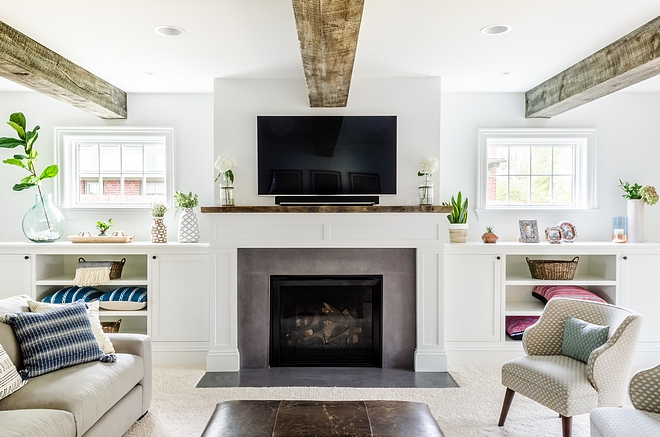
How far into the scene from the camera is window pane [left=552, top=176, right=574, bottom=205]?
4.61 metres

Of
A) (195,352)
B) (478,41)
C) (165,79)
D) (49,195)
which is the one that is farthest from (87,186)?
(478,41)

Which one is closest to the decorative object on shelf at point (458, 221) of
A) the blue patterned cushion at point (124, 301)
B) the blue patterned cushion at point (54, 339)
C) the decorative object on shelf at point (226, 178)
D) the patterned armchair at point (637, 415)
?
the decorative object on shelf at point (226, 178)

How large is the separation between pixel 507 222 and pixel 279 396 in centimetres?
261

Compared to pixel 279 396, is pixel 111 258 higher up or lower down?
higher up

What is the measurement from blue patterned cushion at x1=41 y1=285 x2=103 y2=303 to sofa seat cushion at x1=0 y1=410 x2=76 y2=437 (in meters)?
2.19

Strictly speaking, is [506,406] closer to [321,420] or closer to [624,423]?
[624,423]

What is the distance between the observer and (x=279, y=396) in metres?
3.39

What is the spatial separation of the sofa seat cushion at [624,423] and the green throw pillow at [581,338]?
1.81 feet

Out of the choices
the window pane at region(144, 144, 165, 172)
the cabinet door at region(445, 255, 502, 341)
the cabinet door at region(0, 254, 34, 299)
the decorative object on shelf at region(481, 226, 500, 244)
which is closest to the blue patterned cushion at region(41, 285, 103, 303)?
the cabinet door at region(0, 254, 34, 299)

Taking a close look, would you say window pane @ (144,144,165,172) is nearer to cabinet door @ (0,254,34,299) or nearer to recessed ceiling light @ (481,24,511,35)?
cabinet door @ (0,254,34,299)

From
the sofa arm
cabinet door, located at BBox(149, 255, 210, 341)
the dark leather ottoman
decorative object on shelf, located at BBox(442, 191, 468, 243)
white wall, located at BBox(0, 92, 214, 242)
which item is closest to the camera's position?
the dark leather ottoman

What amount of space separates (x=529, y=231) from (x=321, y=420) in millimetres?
2979

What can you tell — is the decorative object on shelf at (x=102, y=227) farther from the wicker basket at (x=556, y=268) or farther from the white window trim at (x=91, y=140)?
the wicker basket at (x=556, y=268)

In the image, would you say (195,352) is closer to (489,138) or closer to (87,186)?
(87,186)
